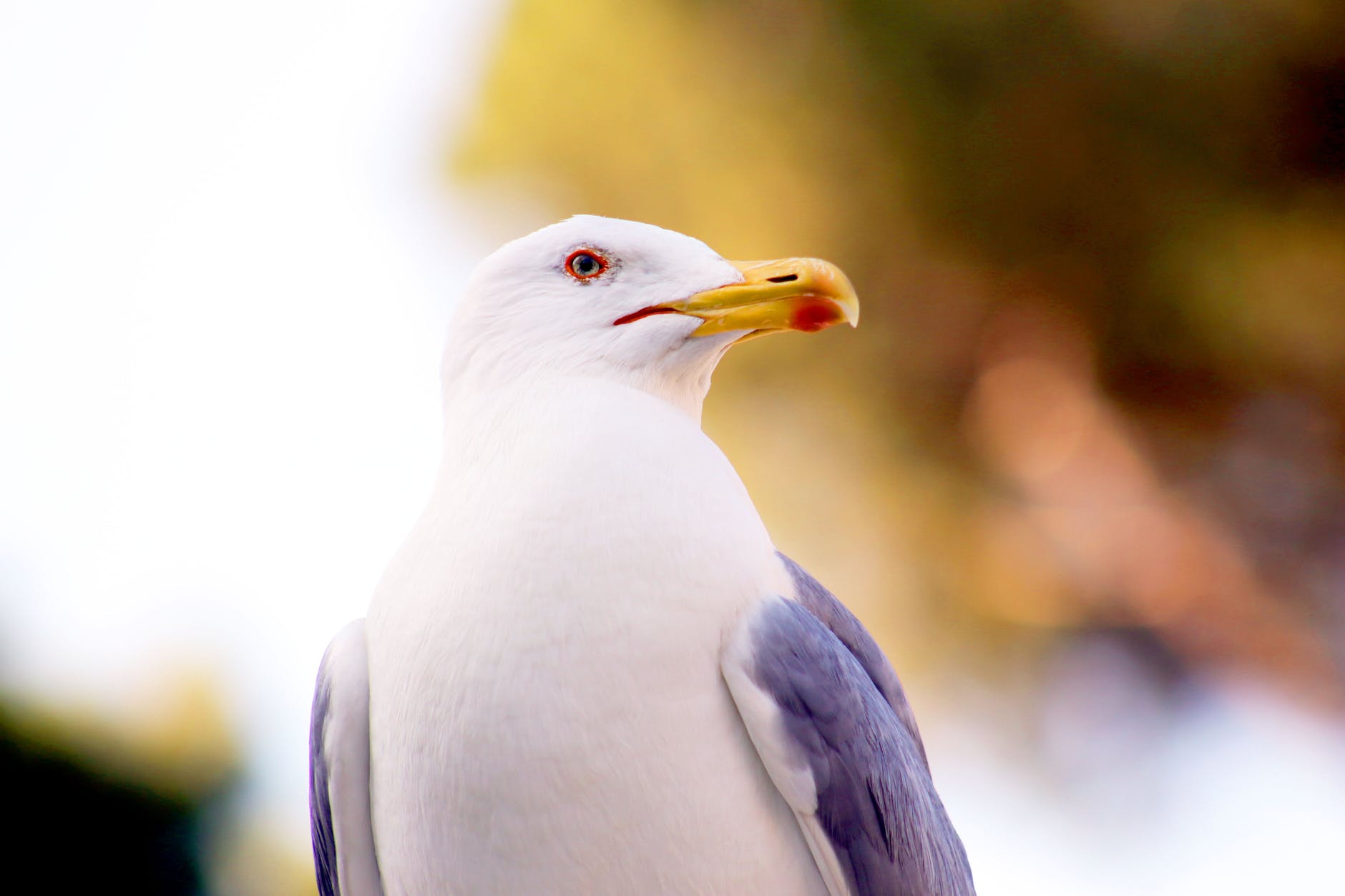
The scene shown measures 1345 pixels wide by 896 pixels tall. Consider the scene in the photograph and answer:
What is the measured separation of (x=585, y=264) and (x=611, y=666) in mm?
251

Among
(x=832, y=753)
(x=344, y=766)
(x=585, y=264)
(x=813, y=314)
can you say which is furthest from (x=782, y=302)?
(x=344, y=766)

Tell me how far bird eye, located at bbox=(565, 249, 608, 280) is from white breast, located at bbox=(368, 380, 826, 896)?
117mm

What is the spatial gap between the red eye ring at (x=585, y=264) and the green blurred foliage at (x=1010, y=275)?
4.97 ft

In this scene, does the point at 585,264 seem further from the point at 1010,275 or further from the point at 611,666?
the point at 1010,275

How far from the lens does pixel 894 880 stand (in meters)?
0.52

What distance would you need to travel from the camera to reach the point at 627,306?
596 millimetres

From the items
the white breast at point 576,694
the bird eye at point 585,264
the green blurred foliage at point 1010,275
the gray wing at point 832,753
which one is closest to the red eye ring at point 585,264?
the bird eye at point 585,264

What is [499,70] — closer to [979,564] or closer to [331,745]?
[979,564]

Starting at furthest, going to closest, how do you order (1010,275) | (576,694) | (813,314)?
(1010,275)
(813,314)
(576,694)

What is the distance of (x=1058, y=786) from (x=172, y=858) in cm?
161

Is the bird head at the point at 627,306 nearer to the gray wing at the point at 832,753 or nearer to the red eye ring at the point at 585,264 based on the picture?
the red eye ring at the point at 585,264

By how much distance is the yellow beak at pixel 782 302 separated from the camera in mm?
568

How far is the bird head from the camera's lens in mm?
573

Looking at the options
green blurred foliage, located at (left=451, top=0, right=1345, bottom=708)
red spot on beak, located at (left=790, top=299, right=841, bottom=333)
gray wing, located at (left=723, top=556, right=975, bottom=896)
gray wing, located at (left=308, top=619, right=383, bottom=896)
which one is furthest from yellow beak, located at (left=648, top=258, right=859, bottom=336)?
green blurred foliage, located at (left=451, top=0, right=1345, bottom=708)
